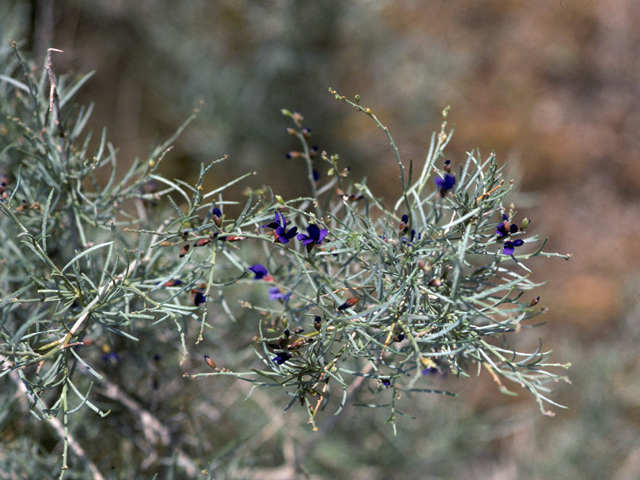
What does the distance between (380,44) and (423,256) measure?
8.57 feet

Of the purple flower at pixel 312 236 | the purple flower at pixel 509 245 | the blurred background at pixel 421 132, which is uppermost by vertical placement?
the purple flower at pixel 509 245

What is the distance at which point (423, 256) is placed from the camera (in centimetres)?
64

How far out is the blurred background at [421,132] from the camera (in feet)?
5.44

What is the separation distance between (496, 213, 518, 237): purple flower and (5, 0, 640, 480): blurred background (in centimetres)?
79

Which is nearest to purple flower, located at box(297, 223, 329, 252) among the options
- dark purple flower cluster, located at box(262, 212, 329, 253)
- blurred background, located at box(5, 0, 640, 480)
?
dark purple flower cluster, located at box(262, 212, 329, 253)

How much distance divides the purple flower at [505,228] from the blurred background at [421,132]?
0.79 m

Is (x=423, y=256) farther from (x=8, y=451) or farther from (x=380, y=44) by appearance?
(x=380, y=44)

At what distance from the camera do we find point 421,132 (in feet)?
11.3

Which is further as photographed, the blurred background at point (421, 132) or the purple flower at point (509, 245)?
the blurred background at point (421, 132)

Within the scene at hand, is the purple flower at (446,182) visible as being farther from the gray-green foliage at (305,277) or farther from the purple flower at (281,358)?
the purple flower at (281,358)

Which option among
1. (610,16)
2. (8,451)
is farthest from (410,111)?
(8,451)

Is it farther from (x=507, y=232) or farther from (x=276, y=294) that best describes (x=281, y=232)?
(x=507, y=232)

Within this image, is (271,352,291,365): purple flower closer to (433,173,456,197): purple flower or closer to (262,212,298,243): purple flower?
(262,212,298,243): purple flower

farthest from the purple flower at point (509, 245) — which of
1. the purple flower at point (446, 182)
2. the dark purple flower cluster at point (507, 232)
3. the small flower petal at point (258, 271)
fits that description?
the small flower petal at point (258, 271)
